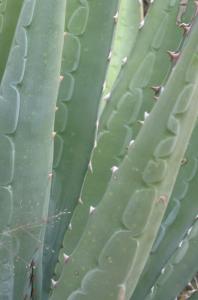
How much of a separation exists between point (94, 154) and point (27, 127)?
0.78 feet

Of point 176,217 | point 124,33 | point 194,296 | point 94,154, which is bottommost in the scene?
point 194,296

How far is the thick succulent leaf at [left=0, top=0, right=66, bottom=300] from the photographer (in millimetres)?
944

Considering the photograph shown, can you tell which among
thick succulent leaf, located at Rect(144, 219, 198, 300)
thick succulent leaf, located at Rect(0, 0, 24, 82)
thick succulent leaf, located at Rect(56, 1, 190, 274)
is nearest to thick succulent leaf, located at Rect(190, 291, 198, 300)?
thick succulent leaf, located at Rect(144, 219, 198, 300)

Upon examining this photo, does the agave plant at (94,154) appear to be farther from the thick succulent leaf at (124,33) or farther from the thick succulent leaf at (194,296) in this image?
the thick succulent leaf at (124,33)

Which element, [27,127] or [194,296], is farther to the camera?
[194,296]

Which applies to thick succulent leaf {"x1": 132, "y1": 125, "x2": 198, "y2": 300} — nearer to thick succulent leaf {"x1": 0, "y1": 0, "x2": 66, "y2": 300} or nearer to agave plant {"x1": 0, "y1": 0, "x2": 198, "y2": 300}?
agave plant {"x1": 0, "y1": 0, "x2": 198, "y2": 300}

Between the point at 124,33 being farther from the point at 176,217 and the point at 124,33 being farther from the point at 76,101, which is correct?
the point at 176,217

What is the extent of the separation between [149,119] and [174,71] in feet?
0.23

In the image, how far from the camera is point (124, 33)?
1.75 meters

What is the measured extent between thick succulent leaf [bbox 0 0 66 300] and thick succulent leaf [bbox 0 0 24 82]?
164 millimetres

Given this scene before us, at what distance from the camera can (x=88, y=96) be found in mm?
1249

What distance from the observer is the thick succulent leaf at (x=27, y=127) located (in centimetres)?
94

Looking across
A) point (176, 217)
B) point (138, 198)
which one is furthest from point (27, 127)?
point (176, 217)

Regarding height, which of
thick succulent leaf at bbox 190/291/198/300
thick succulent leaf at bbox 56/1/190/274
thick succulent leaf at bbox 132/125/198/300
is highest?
thick succulent leaf at bbox 56/1/190/274
